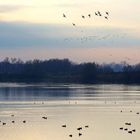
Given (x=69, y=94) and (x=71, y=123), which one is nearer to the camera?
(x=71, y=123)

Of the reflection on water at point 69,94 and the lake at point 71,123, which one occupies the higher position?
the reflection on water at point 69,94

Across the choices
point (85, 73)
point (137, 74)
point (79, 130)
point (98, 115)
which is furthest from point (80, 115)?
point (85, 73)

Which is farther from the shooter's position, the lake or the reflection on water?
the reflection on water

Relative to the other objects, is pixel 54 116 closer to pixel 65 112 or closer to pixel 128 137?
pixel 65 112

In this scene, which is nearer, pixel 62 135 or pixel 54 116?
pixel 62 135

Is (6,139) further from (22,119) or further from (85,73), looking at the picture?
(85,73)

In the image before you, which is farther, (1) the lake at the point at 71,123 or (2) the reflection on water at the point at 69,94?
(2) the reflection on water at the point at 69,94

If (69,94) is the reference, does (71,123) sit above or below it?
below

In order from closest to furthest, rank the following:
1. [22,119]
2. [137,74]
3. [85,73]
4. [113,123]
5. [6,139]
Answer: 1. [6,139]
2. [113,123]
3. [22,119]
4. [137,74]
5. [85,73]

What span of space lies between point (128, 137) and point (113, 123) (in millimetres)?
7316

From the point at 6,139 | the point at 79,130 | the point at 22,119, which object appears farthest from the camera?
the point at 22,119

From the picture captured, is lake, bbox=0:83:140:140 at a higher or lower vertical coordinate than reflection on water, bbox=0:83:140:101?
lower

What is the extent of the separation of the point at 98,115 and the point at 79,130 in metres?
10.2

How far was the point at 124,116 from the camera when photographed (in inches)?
1657
